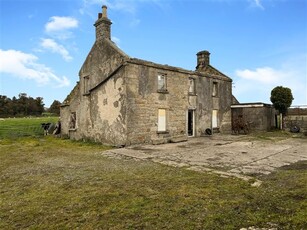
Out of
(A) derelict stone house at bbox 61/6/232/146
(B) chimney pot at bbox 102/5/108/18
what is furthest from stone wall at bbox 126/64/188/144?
(B) chimney pot at bbox 102/5/108/18

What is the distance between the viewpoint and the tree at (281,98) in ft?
78.5

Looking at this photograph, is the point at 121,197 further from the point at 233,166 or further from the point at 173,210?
the point at 233,166

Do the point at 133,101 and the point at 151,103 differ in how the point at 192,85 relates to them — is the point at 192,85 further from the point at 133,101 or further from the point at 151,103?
the point at 133,101

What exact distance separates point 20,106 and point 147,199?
93.5 m

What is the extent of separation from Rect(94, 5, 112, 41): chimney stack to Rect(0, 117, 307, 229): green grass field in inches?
460

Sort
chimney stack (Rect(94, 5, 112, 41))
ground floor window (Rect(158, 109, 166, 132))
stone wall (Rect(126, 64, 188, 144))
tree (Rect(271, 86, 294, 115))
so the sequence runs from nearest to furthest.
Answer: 1. stone wall (Rect(126, 64, 188, 144))
2. ground floor window (Rect(158, 109, 166, 132))
3. chimney stack (Rect(94, 5, 112, 41))
4. tree (Rect(271, 86, 294, 115))

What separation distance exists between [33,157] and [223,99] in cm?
1716

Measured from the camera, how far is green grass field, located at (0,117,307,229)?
14.1 feet

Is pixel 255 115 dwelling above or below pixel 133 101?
below

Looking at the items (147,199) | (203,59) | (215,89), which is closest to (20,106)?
(203,59)

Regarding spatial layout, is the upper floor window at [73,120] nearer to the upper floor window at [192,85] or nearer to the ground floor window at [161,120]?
the ground floor window at [161,120]

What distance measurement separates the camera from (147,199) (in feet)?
17.9

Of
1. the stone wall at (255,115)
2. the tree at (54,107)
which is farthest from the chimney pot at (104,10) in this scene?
the tree at (54,107)

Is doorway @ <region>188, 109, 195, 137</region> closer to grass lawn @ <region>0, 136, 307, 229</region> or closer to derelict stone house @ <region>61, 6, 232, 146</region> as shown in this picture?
derelict stone house @ <region>61, 6, 232, 146</region>
